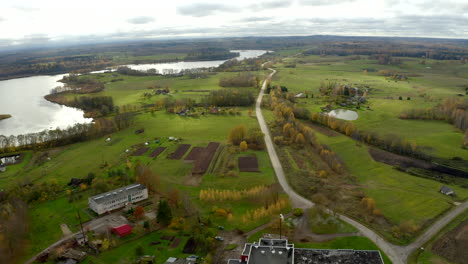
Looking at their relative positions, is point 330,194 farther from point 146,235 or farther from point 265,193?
point 146,235

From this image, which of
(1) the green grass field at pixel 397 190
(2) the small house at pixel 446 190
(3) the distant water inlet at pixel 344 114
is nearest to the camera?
(1) the green grass field at pixel 397 190

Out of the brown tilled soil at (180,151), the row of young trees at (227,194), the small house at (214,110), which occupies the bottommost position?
the row of young trees at (227,194)

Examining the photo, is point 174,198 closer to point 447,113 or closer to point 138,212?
point 138,212

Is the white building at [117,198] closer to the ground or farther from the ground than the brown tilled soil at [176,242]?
farther from the ground

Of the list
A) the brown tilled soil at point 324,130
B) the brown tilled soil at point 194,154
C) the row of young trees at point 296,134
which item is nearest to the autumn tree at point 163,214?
the brown tilled soil at point 194,154

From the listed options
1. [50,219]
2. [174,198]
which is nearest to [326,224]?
[174,198]

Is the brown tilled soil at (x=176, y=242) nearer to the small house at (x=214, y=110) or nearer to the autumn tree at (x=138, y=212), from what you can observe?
the autumn tree at (x=138, y=212)
